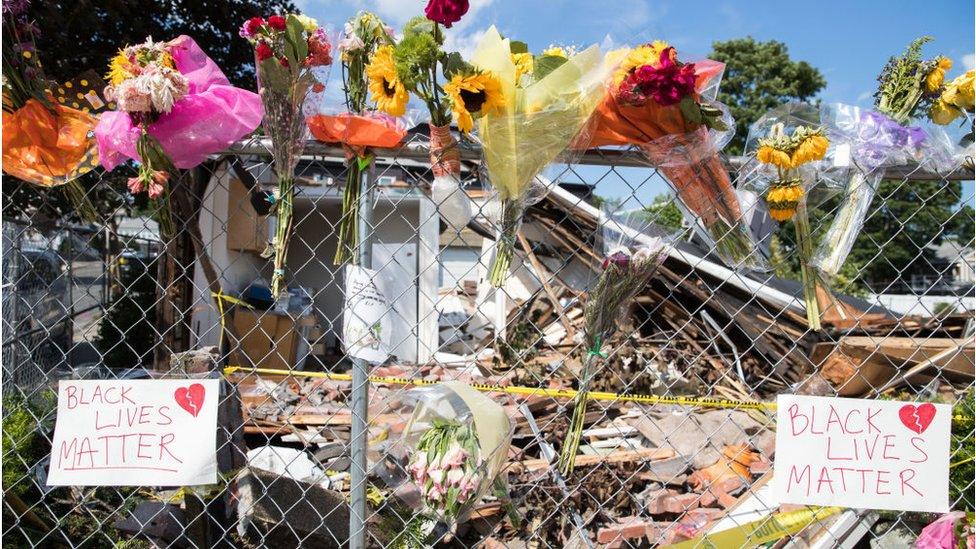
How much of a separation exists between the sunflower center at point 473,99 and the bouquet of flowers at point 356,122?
0.21 metres

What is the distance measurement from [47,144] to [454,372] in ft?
20.7

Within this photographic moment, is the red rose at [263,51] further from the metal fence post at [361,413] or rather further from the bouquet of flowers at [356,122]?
the metal fence post at [361,413]

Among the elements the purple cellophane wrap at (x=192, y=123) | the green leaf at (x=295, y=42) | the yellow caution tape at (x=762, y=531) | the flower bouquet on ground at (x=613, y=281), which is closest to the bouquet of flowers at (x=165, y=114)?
the purple cellophane wrap at (x=192, y=123)

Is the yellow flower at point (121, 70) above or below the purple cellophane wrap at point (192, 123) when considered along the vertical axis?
above

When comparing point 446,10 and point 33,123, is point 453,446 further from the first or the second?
point 33,123

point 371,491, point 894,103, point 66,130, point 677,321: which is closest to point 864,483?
point 894,103

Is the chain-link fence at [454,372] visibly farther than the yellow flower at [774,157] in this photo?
Yes

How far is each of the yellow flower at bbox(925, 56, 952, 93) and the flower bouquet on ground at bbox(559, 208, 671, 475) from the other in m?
0.90

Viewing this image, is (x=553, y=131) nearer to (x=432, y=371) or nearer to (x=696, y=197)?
(x=696, y=197)

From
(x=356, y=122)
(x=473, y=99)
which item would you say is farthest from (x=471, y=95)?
(x=356, y=122)

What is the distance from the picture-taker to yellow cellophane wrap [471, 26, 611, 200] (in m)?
1.59

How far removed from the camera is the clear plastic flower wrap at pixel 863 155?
180cm

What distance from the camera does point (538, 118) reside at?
160 centimetres

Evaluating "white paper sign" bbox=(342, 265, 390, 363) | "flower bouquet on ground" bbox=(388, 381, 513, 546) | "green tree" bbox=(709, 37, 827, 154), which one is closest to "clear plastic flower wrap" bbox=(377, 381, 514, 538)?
"flower bouquet on ground" bbox=(388, 381, 513, 546)
